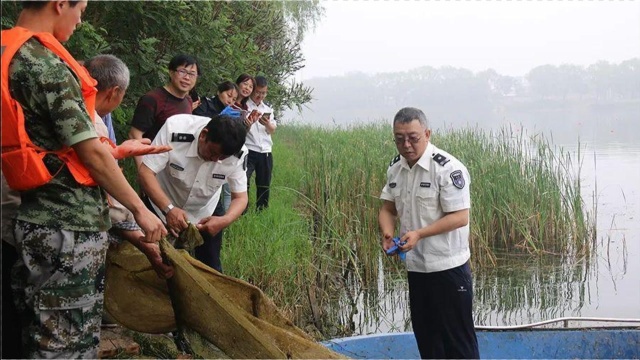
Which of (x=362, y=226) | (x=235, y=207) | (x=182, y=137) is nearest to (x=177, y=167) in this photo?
(x=182, y=137)

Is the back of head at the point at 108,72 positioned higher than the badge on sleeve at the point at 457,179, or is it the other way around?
the back of head at the point at 108,72

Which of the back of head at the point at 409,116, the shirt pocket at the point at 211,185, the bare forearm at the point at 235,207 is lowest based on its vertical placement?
the bare forearm at the point at 235,207

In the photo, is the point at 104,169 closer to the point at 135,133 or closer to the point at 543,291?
the point at 135,133

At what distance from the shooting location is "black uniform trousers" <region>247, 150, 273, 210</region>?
23.3 feet

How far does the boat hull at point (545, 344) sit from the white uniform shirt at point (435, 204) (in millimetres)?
902

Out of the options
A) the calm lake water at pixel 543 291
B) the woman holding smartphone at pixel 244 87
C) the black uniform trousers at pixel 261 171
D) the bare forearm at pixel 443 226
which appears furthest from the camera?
the black uniform trousers at pixel 261 171

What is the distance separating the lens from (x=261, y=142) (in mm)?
7102

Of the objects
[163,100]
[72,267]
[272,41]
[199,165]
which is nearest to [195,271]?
[72,267]

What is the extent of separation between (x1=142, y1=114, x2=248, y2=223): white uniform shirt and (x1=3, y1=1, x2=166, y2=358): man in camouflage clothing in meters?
1.30

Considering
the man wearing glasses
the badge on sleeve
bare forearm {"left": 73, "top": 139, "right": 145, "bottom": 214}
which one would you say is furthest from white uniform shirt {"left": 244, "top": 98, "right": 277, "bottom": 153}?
bare forearm {"left": 73, "top": 139, "right": 145, "bottom": 214}

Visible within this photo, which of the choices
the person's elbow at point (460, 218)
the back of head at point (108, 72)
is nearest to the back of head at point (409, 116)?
the person's elbow at point (460, 218)

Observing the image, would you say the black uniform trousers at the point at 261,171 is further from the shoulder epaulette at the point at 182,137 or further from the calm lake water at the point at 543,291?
the shoulder epaulette at the point at 182,137

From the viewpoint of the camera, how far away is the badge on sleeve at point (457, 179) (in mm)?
3352

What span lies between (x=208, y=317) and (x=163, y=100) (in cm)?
222
